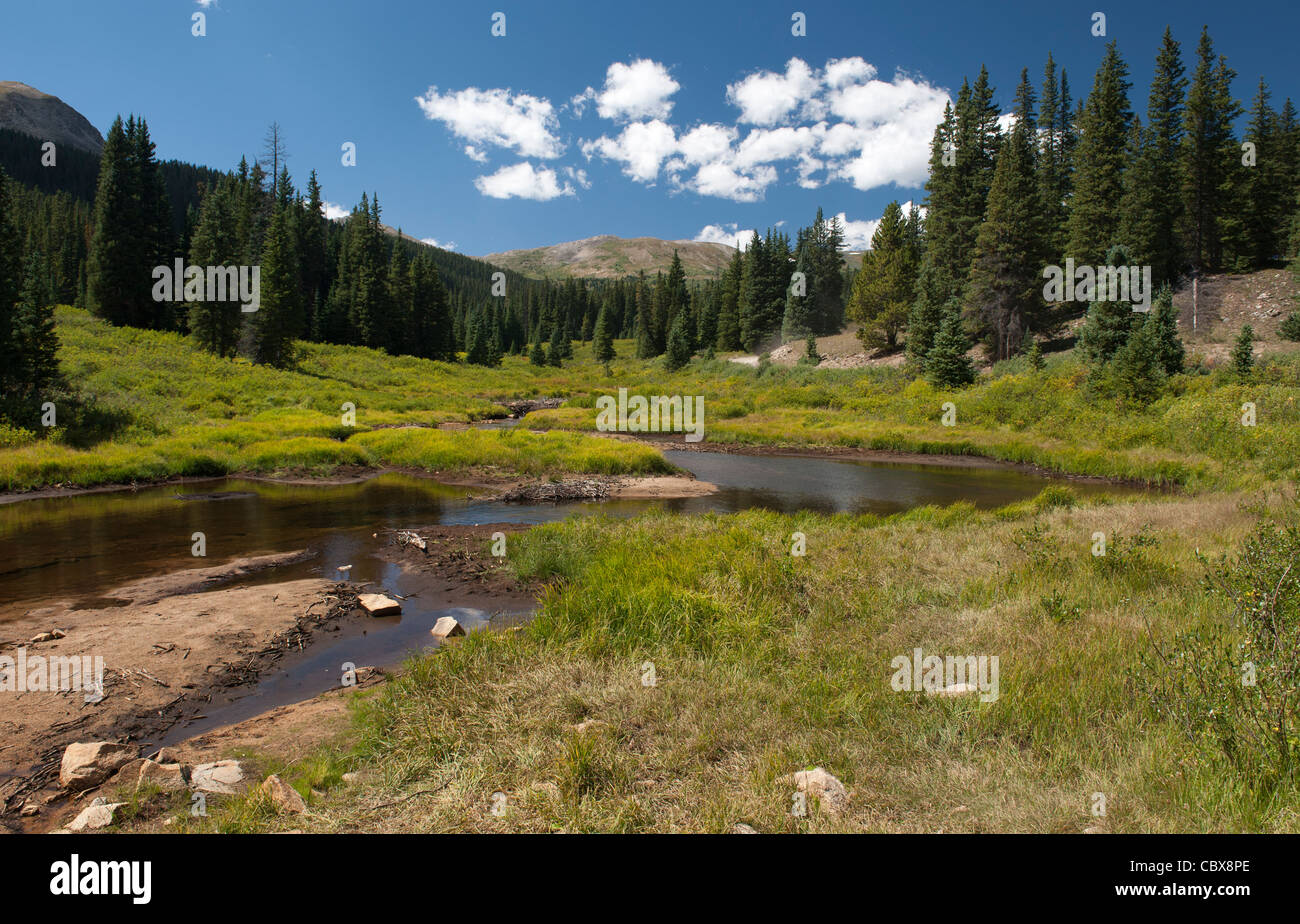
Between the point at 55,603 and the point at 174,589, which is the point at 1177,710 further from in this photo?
the point at 55,603

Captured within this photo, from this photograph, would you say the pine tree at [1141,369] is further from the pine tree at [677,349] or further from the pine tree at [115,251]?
the pine tree at [115,251]

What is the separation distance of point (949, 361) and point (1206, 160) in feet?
92.1

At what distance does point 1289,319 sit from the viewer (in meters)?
36.2

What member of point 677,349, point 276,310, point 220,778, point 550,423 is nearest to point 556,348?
point 677,349

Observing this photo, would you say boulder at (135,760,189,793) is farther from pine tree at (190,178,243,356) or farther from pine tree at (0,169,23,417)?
pine tree at (190,178,243,356)

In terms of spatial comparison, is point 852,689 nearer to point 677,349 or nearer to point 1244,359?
point 1244,359

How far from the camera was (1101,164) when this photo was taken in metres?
49.9

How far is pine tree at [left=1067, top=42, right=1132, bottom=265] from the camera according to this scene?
47.9 meters

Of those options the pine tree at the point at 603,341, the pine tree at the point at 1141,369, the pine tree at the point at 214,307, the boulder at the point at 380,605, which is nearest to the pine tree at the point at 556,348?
the pine tree at the point at 603,341

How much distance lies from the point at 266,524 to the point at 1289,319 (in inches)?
2067

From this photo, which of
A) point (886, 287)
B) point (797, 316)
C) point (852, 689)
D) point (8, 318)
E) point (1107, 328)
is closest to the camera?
point (852, 689)

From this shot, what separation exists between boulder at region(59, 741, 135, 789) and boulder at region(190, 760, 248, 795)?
1.05 meters

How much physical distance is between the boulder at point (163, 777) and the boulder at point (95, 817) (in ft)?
1.35

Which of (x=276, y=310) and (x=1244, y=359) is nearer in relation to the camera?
(x=1244, y=359)
